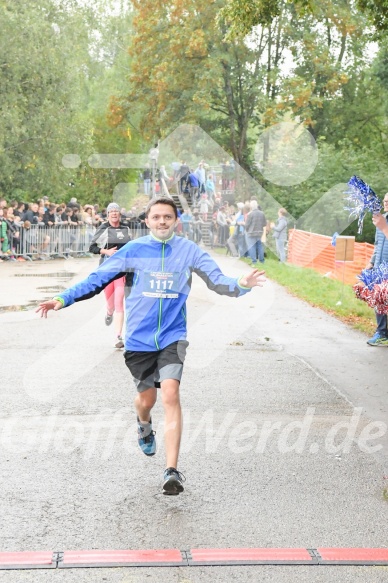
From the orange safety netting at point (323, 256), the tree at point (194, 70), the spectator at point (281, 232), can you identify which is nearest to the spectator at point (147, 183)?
the tree at point (194, 70)

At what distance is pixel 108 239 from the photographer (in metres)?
12.4

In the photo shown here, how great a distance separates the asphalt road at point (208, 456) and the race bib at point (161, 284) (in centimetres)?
115

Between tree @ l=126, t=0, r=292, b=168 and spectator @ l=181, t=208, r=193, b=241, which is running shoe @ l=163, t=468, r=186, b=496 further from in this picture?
tree @ l=126, t=0, r=292, b=168

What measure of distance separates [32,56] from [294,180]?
13.2 m

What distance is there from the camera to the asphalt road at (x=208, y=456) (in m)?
5.15

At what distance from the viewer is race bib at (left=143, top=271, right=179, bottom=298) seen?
20.5 ft

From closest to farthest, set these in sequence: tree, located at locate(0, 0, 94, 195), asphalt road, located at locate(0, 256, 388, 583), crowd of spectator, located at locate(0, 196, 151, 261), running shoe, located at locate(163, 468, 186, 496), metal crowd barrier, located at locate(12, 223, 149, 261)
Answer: asphalt road, located at locate(0, 256, 388, 583) → running shoe, located at locate(163, 468, 186, 496) → crowd of spectator, located at locate(0, 196, 151, 261) → metal crowd barrier, located at locate(12, 223, 149, 261) → tree, located at locate(0, 0, 94, 195)

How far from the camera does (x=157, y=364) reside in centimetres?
635

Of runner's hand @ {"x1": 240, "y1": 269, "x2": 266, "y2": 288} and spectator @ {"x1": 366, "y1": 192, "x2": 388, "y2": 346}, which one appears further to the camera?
spectator @ {"x1": 366, "y1": 192, "x2": 388, "y2": 346}

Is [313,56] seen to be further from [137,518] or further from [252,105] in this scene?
[137,518]

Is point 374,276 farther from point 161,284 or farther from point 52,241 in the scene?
point 52,241

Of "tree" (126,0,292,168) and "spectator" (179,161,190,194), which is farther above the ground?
"tree" (126,0,292,168)

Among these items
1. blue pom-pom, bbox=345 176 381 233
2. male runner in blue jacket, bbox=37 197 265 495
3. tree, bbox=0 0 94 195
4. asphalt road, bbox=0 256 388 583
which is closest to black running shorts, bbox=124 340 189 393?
male runner in blue jacket, bbox=37 197 265 495

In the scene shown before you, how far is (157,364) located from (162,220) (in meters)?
0.88
